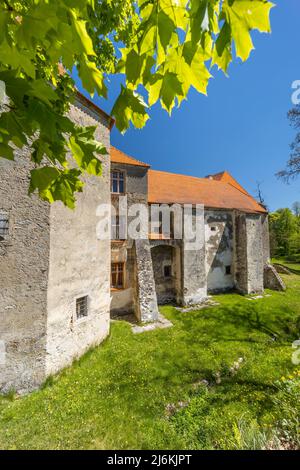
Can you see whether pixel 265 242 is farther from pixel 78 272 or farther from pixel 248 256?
pixel 78 272

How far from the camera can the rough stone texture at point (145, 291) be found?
34.2 feet

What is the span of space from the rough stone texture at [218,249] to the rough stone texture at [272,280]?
3.66 m

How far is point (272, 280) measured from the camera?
16.9 meters

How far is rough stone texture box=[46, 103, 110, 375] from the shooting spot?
19.6 feet

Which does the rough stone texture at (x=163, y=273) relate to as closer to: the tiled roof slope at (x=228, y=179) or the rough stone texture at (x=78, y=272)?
the rough stone texture at (x=78, y=272)

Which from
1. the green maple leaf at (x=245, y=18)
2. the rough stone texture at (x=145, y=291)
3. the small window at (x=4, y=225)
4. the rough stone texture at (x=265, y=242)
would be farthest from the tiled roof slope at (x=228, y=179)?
the green maple leaf at (x=245, y=18)

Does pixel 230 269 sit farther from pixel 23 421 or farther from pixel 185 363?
pixel 23 421

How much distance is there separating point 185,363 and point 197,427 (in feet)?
8.26

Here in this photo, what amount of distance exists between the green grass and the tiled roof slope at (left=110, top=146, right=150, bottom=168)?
8986mm

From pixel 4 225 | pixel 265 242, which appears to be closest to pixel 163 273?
pixel 4 225

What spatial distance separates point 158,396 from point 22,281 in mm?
5002

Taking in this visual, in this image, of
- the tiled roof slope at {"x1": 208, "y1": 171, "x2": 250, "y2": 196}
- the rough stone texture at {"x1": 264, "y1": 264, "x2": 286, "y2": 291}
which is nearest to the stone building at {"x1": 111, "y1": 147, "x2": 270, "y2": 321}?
the rough stone texture at {"x1": 264, "y1": 264, "x2": 286, "y2": 291}

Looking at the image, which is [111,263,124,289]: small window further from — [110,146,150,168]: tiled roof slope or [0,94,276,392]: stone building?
[110,146,150,168]: tiled roof slope
